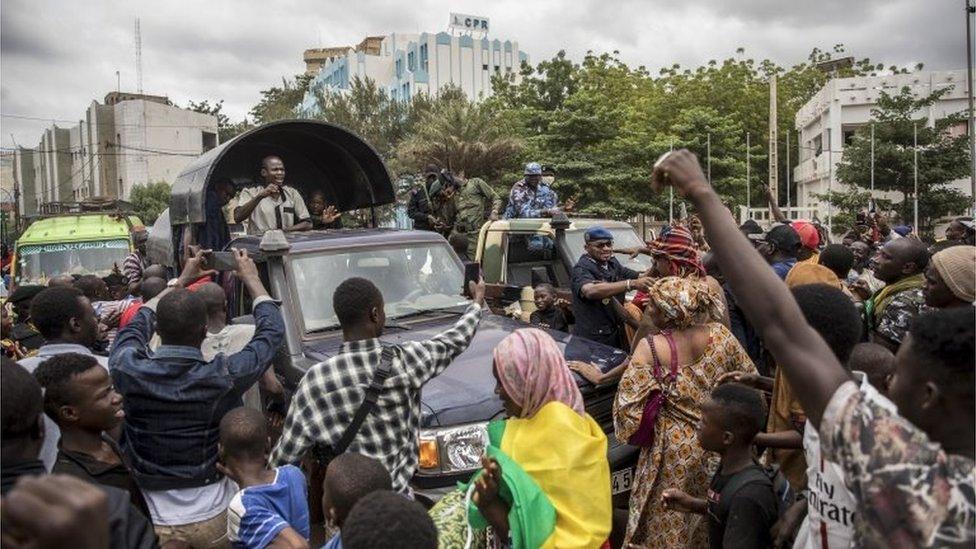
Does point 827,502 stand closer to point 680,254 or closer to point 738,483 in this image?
point 738,483

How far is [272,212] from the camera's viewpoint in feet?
25.4

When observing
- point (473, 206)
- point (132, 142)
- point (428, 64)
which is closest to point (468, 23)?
point (428, 64)

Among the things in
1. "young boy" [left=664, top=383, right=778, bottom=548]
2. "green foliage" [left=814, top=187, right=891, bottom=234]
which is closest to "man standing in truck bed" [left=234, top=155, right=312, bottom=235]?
"young boy" [left=664, top=383, right=778, bottom=548]

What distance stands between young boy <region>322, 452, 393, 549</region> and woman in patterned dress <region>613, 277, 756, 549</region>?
1.59m

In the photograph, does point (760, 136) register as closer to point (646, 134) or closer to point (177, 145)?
point (646, 134)

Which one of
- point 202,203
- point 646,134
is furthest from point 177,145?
point 202,203

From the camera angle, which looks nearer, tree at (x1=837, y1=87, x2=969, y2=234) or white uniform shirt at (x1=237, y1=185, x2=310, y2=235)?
white uniform shirt at (x1=237, y1=185, x2=310, y2=235)

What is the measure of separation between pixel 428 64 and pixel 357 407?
59.5 m

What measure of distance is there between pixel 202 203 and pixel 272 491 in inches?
191

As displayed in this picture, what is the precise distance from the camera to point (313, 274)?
5484 millimetres

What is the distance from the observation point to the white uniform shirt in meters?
7.68

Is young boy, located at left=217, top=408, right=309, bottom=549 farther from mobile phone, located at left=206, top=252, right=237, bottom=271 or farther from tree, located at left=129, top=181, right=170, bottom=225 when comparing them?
tree, located at left=129, top=181, right=170, bottom=225

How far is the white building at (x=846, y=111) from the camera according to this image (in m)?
34.1

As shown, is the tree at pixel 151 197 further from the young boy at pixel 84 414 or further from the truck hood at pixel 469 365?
the young boy at pixel 84 414
